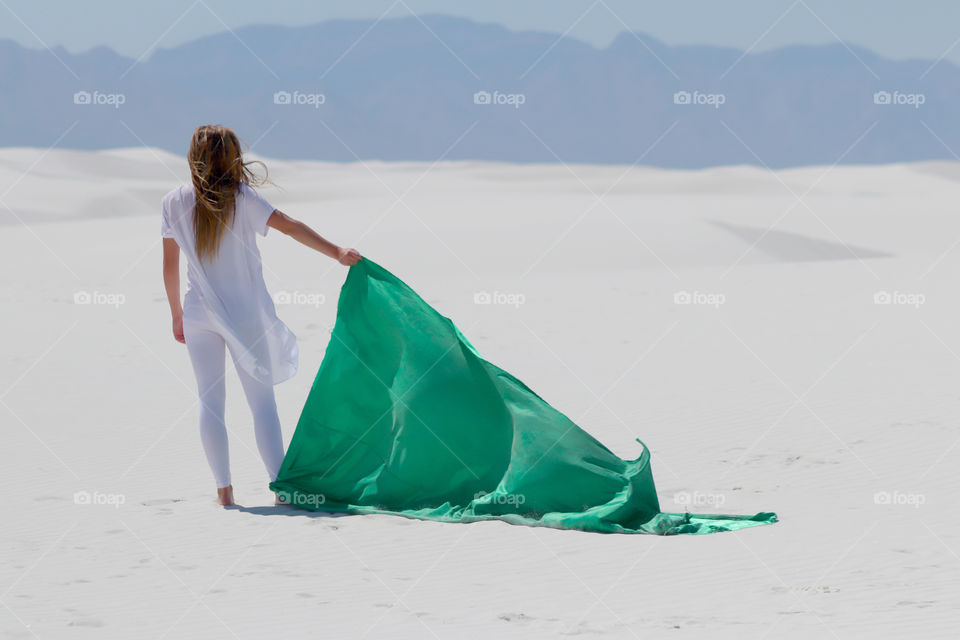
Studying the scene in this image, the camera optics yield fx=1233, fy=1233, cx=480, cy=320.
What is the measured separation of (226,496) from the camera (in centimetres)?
596

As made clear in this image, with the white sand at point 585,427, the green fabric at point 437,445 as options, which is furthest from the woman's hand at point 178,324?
the white sand at point 585,427

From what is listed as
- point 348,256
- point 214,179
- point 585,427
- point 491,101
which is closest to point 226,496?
point 348,256

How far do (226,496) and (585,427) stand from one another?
2686 millimetres

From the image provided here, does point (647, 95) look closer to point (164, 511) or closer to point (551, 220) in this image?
point (551, 220)

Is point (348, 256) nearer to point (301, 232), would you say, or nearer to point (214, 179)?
point (301, 232)

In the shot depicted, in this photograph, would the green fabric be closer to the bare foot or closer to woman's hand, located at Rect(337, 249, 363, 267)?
woman's hand, located at Rect(337, 249, 363, 267)

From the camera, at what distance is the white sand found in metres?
4.41

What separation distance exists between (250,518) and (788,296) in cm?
853

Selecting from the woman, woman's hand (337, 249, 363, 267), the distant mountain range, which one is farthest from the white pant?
the distant mountain range

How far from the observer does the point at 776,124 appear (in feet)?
404

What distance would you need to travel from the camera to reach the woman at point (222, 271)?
549 centimetres

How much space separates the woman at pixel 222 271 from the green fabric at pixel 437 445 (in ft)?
1.04

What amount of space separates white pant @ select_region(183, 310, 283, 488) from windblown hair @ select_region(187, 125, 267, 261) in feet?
1.26

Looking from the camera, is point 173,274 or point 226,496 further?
point 226,496
